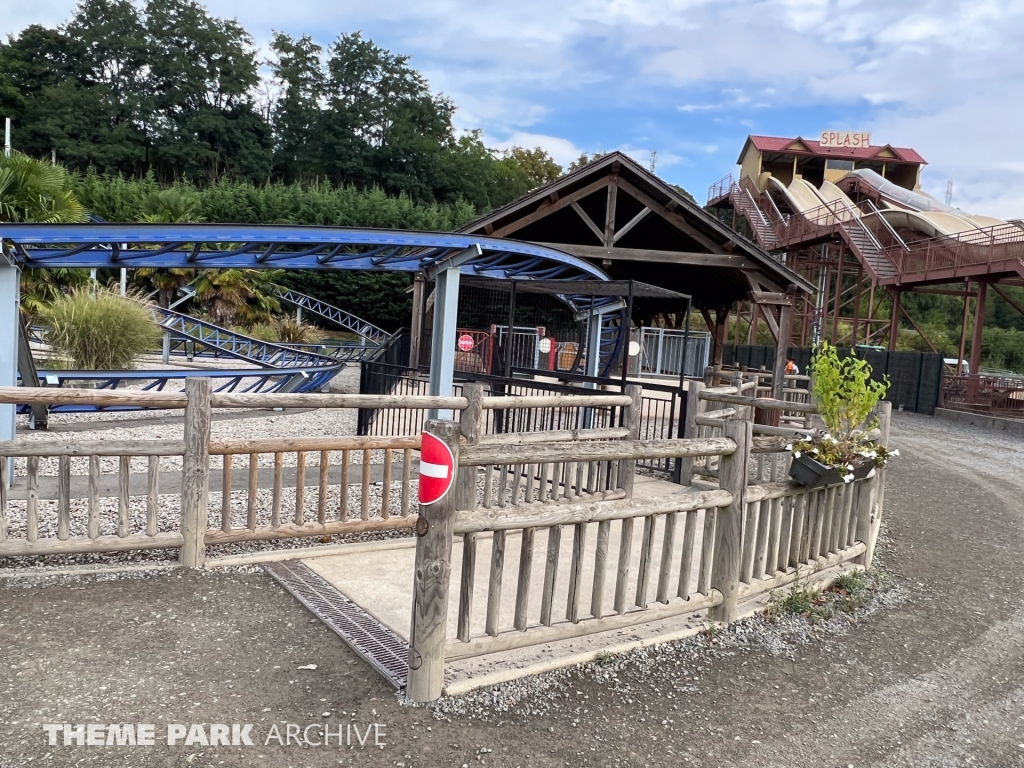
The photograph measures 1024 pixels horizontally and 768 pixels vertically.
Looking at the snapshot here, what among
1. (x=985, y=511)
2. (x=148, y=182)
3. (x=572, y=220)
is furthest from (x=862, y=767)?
(x=148, y=182)

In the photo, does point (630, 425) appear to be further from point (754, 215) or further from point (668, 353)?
point (754, 215)

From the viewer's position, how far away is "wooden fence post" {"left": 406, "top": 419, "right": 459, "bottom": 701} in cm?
313

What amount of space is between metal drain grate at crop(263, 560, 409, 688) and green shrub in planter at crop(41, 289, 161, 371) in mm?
9709

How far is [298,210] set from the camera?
3875cm

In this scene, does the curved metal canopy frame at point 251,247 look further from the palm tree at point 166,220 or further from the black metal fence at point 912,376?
the palm tree at point 166,220

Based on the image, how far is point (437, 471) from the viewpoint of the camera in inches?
122

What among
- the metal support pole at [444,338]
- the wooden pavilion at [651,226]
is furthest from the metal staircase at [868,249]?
the metal support pole at [444,338]

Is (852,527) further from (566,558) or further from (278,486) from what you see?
(278,486)

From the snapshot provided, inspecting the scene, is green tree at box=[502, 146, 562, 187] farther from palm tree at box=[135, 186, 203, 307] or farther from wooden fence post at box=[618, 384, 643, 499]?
wooden fence post at box=[618, 384, 643, 499]

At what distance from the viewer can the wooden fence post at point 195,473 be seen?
4.54 m

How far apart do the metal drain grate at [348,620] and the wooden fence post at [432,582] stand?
186 millimetres

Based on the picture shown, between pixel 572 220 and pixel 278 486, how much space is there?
14.2 meters

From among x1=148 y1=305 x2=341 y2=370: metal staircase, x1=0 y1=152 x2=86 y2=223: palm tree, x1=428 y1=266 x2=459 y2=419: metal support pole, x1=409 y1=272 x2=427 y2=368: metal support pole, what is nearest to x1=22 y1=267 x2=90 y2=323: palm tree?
x1=0 y1=152 x2=86 y2=223: palm tree

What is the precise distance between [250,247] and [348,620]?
191 inches
